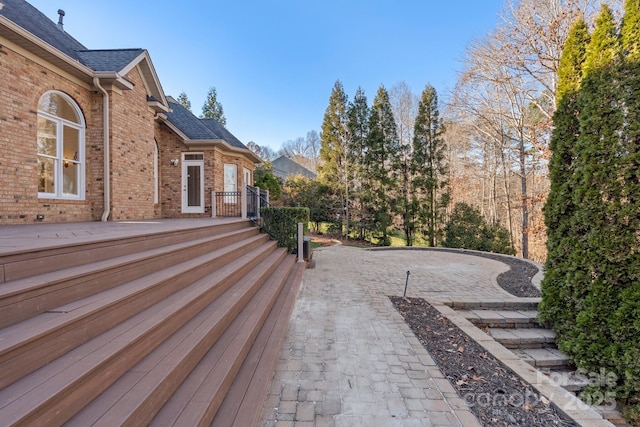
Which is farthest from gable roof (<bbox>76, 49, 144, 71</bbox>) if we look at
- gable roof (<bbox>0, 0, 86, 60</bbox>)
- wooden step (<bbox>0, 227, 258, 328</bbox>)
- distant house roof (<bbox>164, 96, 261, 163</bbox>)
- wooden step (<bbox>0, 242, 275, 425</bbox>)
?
wooden step (<bbox>0, 242, 275, 425</bbox>)

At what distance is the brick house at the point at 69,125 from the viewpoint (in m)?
4.73

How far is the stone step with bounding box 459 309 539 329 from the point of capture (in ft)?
13.4

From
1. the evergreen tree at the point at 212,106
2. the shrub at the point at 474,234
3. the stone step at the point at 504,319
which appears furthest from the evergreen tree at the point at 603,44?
the evergreen tree at the point at 212,106

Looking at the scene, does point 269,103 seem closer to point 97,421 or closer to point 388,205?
point 388,205

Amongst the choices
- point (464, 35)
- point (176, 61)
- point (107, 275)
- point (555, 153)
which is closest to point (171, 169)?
point (176, 61)

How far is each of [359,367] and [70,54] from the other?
28.9 feet

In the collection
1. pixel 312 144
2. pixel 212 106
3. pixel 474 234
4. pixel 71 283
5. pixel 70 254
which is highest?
pixel 212 106

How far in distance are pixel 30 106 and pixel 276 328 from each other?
6.52m

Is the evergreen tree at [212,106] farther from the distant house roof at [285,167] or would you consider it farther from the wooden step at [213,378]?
the wooden step at [213,378]

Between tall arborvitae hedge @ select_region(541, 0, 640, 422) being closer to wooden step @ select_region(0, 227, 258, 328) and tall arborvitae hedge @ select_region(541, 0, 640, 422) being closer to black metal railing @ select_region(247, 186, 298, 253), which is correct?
wooden step @ select_region(0, 227, 258, 328)

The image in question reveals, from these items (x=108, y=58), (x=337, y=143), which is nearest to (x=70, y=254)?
(x=108, y=58)

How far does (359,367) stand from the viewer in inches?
112

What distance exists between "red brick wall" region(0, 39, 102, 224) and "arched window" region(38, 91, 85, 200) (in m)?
0.24

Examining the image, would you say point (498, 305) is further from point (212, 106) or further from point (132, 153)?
point (212, 106)
